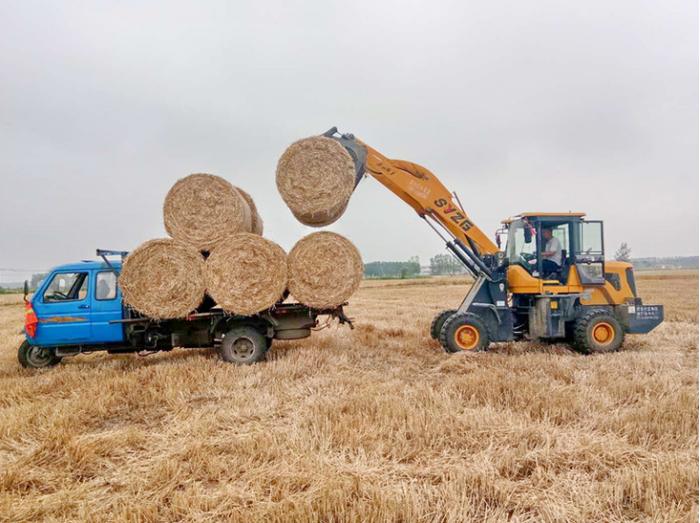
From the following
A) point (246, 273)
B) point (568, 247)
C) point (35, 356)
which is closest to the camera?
point (246, 273)

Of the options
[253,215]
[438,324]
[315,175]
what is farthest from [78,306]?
[438,324]

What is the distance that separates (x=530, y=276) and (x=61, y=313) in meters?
7.94

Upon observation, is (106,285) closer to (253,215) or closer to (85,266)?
(85,266)

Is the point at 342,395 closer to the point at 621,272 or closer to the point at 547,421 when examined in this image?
the point at 547,421

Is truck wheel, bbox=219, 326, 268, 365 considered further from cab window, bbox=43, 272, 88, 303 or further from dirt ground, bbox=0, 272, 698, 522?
cab window, bbox=43, 272, 88, 303

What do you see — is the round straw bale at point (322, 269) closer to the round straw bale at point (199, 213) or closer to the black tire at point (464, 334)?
the round straw bale at point (199, 213)

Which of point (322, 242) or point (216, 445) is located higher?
point (322, 242)

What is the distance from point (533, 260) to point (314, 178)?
446cm

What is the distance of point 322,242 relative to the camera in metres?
6.68

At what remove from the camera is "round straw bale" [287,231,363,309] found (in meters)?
6.68

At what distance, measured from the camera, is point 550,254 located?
26.1 ft

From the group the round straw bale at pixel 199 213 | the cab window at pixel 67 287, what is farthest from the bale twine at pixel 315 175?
the cab window at pixel 67 287

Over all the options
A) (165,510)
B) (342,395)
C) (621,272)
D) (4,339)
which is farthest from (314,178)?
(4,339)

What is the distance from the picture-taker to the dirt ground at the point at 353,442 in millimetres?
2746
